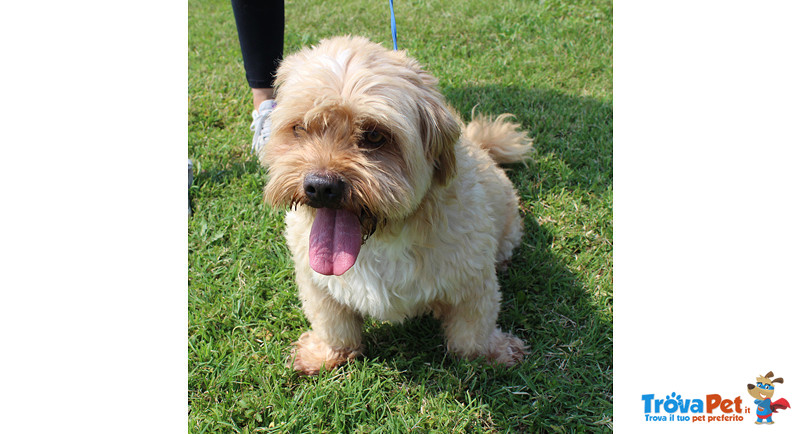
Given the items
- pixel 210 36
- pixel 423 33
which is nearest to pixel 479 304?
pixel 423 33

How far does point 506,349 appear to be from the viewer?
2.84 meters

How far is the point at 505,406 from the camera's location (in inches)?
102

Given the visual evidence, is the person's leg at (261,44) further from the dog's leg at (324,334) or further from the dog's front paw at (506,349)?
the dog's front paw at (506,349)

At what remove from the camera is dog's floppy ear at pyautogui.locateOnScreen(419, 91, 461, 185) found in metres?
2.12

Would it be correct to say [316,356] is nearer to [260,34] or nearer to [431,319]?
[431,319]

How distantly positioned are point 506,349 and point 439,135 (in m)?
1.33

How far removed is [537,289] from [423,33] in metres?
3.89

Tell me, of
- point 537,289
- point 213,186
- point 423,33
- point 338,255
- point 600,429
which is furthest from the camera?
point 423,33

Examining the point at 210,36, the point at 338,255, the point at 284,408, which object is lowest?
the point at 284,408

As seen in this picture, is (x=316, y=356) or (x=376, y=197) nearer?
(x=376, y=197)

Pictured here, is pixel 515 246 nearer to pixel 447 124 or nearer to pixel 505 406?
pixel 505 406

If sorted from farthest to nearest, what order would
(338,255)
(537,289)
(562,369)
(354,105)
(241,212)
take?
(241,212)
(537,289)
(562,369)
(338,255)
(354,105)

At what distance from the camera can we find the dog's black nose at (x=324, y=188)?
1944mm
